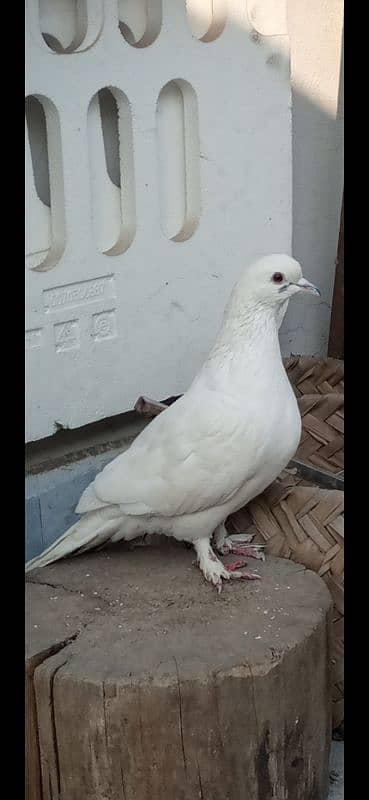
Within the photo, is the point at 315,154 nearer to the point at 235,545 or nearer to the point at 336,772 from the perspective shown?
the point at 235,545

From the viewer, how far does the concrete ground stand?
307 cm

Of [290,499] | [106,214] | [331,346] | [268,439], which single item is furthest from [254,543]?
[331,346]

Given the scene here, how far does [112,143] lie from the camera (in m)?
3.68

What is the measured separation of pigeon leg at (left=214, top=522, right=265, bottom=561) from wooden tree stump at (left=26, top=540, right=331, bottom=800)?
22 cm

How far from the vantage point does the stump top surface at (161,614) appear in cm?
264

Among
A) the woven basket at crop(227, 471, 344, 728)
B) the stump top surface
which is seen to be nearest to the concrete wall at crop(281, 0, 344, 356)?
the woven basket at crop(227, 471, 344, 728)

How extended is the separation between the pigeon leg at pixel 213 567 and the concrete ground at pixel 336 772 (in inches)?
22.4

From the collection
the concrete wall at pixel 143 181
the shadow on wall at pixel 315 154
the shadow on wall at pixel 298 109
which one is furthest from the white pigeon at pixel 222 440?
the shadow on wall at pixel 315 154

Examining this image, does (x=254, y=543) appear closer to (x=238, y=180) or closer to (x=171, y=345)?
(x=171, y=345)

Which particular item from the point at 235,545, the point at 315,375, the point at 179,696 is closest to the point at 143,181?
the point at 315,375

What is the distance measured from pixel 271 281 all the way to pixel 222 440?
402mm

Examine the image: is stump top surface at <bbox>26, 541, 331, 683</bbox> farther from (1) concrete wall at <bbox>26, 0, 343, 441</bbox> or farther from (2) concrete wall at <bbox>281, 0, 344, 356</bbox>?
(2) concrete wall at <bbox>281, 0, 344, 356</bbox>

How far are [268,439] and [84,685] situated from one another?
2.36 feet

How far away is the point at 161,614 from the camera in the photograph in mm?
2863
